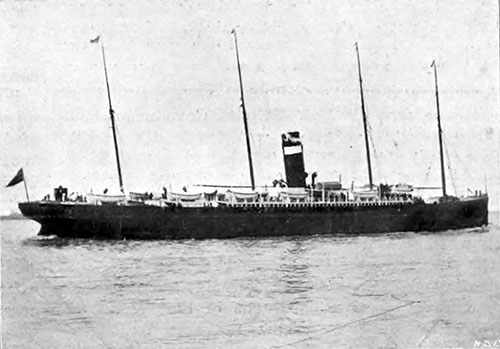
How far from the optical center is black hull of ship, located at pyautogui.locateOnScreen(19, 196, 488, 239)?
17.5 m

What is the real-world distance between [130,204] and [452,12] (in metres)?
8.83

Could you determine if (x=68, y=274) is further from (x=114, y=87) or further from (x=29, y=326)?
(x=114, y=87)

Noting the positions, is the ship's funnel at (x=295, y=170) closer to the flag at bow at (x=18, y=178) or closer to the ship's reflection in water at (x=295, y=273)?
the ship's reflection in water at (x=295, y=273)

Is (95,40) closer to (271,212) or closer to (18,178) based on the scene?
(18,178)

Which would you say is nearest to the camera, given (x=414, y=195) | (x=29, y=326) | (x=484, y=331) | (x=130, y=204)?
(x=29, y=326)

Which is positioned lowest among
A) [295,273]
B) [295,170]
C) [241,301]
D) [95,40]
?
[295,273]

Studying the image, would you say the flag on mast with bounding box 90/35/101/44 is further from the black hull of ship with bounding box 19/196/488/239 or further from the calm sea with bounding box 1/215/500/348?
the black hull of ship with bounding box 19/196/488/239

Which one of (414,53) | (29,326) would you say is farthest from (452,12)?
(29,326)

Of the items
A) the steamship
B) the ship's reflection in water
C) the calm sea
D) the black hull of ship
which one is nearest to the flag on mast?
the calm sea

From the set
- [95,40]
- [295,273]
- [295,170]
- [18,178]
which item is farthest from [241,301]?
[295,170]

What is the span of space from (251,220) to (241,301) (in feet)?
29.7

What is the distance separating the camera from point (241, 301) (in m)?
10.4

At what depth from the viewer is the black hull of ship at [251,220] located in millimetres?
17547

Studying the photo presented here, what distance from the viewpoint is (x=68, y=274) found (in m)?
11.0
